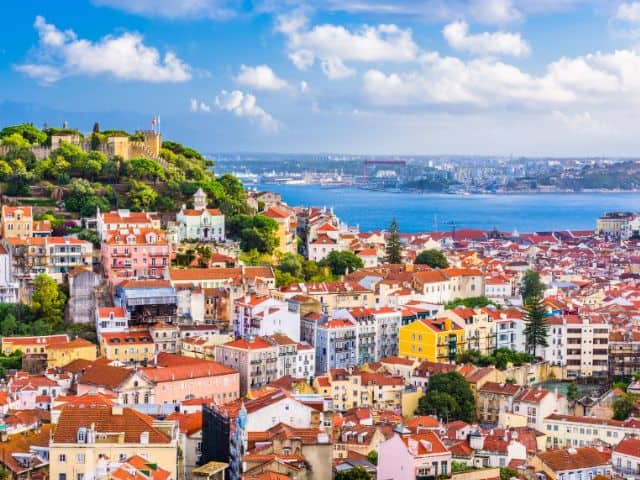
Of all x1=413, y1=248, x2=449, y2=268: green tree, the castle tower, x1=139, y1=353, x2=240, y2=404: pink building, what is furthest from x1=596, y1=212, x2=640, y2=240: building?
x1=139, y1=353, x2=240, y2=404: pink building

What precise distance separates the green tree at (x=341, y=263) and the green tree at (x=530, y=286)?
245 inches

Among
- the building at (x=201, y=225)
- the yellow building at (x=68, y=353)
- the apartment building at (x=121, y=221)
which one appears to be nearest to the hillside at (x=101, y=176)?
the building at (x=201, y=225)

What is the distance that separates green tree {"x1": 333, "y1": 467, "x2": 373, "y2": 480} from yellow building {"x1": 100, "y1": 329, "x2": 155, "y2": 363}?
11853 mm

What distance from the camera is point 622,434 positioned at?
86.9 feet

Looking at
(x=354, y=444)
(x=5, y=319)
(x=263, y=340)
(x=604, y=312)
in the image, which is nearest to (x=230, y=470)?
(x=354, y=444)

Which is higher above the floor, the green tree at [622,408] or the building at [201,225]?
the building at [201,225]

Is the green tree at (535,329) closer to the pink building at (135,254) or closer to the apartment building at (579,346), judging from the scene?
the apartment building at (579,346)

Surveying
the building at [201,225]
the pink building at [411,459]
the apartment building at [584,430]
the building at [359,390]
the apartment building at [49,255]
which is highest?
the building at [201,225]

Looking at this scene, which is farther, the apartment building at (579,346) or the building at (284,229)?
the building at (284,229)

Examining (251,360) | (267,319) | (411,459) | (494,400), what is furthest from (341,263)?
(411,459)

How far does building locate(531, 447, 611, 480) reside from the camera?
897 inches

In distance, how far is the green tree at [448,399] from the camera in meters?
28.3

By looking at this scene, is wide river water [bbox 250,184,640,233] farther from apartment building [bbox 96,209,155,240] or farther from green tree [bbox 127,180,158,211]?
apartment building [bbox 96,209,155,240]

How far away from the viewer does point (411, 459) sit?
2066 cm
